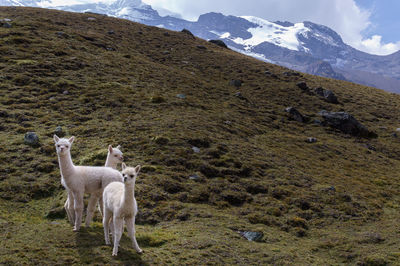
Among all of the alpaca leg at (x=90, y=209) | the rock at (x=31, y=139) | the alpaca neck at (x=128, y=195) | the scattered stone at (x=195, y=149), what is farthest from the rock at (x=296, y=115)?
the alpaca neck at (x=128, y=195)

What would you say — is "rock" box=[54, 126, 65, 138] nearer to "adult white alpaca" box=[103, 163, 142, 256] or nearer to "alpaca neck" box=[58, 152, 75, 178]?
"alpaca neck" box=[58, 152, 75, 178]

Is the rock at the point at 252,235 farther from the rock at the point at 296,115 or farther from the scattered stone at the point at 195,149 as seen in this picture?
the rock at the point at 296,115

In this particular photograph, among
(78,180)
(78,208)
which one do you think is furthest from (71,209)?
(78,180)

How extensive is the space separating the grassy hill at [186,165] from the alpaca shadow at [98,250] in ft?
0.17

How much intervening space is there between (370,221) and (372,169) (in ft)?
45.2

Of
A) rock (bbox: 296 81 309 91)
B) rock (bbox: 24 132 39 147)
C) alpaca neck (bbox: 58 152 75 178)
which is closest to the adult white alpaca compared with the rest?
alpaca neck (bbox: 58 152 75 178)

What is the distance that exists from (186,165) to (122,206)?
10.3 metres

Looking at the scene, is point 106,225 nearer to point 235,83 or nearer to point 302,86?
point 235,83

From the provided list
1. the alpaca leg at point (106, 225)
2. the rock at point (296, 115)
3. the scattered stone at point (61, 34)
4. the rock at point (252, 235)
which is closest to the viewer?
the alpaca leg at point (106, 225)

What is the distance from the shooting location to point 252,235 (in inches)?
520

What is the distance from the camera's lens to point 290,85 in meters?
57.5

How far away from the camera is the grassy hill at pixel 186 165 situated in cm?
1141

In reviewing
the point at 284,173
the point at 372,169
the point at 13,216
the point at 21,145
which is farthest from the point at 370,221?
the point at 21,145

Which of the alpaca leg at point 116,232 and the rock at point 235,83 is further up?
the rock at point 235,83
